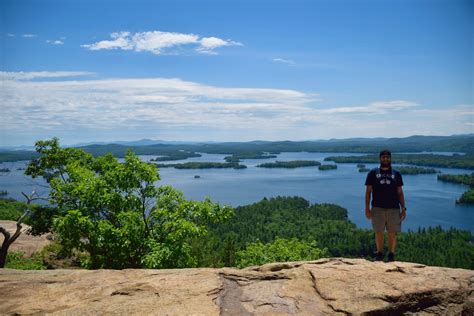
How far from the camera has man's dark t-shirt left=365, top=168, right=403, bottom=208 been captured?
9992 millimetres

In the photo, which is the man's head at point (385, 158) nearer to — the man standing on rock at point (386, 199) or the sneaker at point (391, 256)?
the man standing on rock at point (386, 199)

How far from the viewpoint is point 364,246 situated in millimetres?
95000

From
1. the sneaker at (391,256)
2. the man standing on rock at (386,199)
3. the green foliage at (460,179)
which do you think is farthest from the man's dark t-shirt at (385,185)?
the green foliage at (460,179)

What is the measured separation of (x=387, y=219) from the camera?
10.2 meters

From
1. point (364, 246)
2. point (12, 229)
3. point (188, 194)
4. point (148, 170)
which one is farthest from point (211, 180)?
point (148, 170)

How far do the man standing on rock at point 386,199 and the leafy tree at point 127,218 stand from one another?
7409 mm

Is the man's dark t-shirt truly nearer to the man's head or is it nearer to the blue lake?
the man's head

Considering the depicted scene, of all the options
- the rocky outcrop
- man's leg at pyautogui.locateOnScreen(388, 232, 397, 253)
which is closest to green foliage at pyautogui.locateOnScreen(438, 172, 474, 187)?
man's leg at pyautogui.locateOnScreen(388, 232, 397, 253)

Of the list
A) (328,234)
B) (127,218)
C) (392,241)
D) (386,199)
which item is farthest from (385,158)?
(328,234)

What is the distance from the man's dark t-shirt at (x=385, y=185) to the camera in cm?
999

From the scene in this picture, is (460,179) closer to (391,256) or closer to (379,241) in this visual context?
(379,241)

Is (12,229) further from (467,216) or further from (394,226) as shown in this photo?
(467,216)

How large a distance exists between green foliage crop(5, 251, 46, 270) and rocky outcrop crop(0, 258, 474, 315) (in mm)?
12241

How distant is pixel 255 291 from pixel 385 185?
523 centimetres
